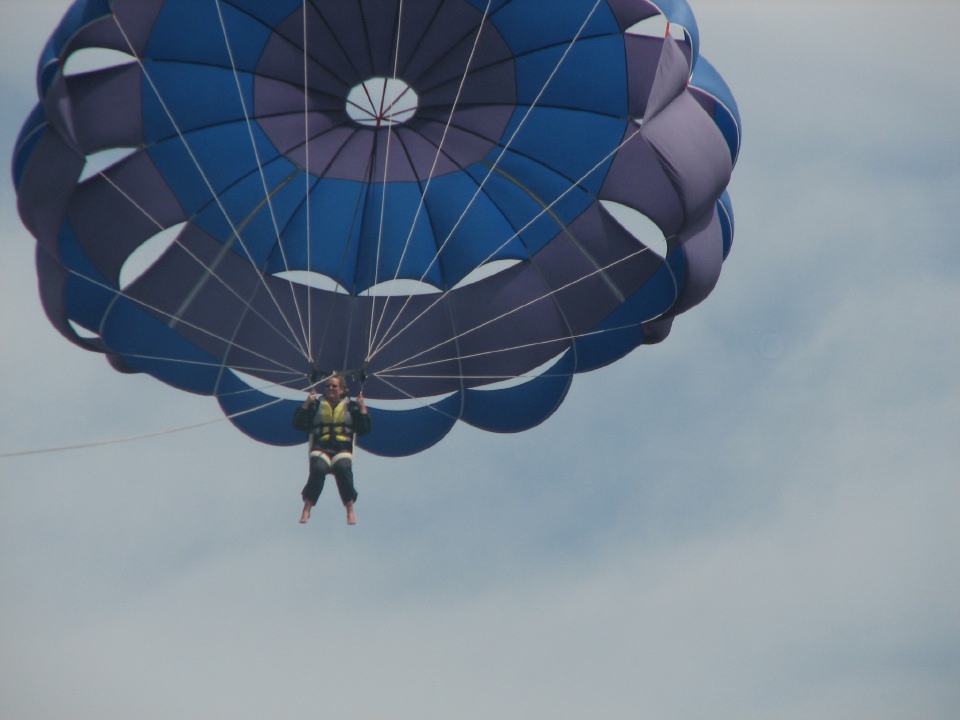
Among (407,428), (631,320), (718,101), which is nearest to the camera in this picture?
(718,101)

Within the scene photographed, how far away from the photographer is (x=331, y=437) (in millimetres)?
9938

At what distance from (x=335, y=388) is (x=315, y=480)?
702mm

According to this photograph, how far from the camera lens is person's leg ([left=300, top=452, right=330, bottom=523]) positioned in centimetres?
979

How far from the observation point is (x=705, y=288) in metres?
10.6

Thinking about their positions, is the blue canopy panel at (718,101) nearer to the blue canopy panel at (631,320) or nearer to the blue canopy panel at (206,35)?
the blue canopy panel at (631,320)

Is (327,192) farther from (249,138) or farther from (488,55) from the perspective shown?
(488,55)

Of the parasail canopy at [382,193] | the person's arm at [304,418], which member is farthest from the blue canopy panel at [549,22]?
the person's arm at [304,418]

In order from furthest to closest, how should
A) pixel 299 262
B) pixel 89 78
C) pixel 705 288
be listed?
pixel 299 262
pixel 705 288
pixel 89 78

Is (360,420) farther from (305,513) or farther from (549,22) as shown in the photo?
(549,22)

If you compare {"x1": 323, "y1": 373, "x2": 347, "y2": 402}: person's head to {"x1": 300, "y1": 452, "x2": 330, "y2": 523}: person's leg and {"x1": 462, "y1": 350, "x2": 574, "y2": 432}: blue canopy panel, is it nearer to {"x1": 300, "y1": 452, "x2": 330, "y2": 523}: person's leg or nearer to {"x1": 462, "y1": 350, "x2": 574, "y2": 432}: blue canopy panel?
{"x1": 300, "y1": 452, "x2": 330, "y2": 523}: person's leg

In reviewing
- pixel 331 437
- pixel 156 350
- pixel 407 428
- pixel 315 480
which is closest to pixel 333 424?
pixel 331 437

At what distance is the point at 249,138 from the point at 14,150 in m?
1.72

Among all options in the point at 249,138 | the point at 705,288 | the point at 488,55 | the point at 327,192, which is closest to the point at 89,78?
the point at 249,138

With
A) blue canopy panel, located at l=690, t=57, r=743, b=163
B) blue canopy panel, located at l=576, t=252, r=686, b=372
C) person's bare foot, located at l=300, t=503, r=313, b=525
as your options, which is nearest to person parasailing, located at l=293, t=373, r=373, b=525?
person's bare foot, located at l=300, t=503, r=313, b=525
